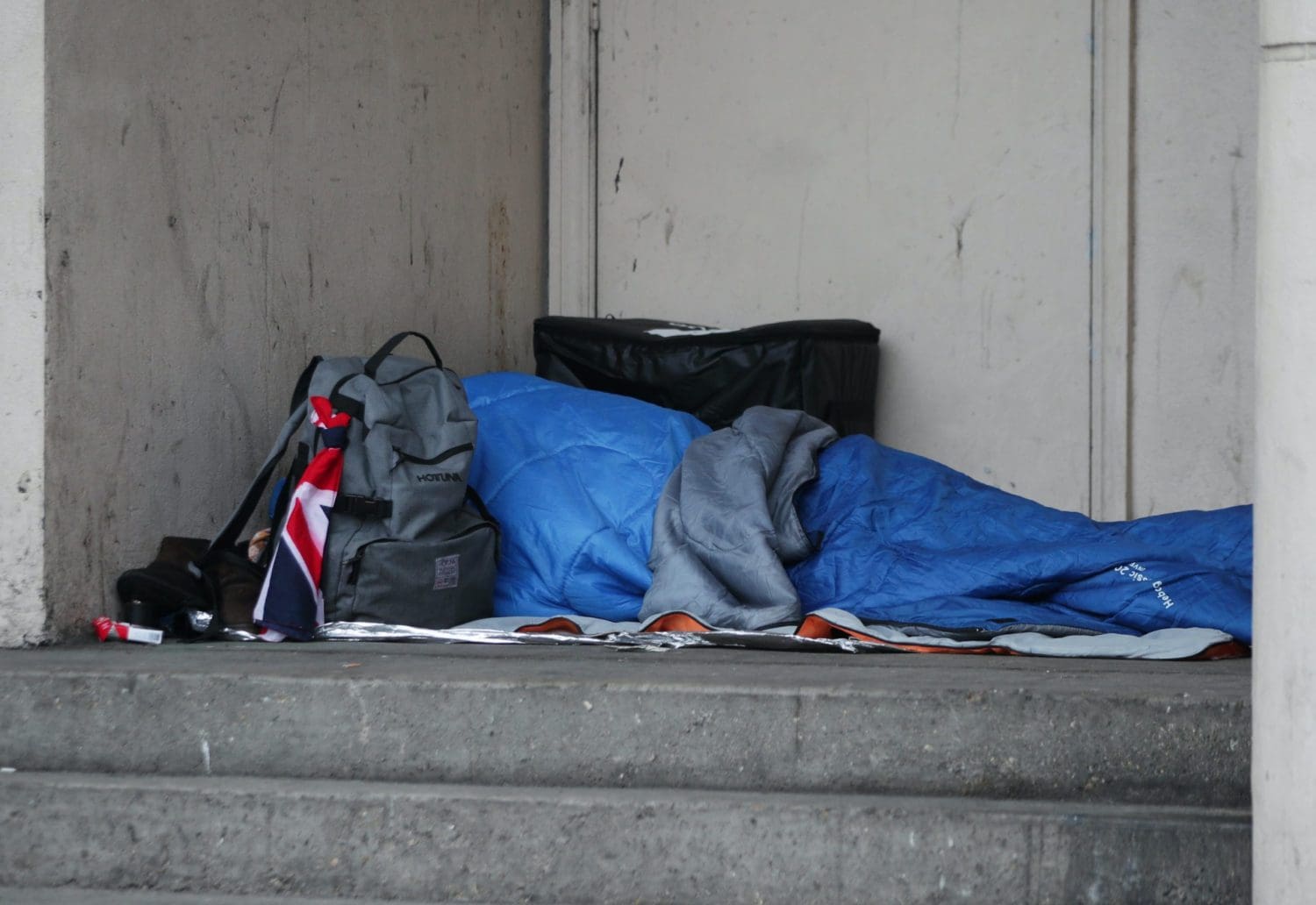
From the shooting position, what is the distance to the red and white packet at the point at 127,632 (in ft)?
8.42

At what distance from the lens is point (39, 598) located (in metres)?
2.51

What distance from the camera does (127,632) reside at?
8.43ft

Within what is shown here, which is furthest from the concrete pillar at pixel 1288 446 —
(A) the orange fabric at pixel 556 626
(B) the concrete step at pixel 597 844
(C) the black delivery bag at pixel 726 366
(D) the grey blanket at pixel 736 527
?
(C) the black delivery bag at pixel 726 366

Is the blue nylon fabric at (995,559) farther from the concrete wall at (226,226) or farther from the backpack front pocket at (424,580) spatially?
the concrete wall at (226,226)

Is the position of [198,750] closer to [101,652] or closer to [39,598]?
[101,652]

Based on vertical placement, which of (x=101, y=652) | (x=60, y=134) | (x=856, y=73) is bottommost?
(x=101, y=652)

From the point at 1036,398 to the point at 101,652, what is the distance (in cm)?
246

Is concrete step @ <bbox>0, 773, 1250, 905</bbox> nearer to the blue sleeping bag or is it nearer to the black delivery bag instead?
the blue sleeping bag

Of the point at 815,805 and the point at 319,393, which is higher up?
the point at 319,393

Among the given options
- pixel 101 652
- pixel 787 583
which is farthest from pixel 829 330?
pixel 101 652

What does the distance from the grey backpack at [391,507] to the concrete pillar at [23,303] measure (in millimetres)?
330

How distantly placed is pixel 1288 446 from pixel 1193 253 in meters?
2.46

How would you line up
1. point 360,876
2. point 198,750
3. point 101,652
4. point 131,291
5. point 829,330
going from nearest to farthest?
point 360,876, point 198,750, point 101,652, point 131,291, point 829,330

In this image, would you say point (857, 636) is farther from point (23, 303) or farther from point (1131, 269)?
point (1131, 269)
